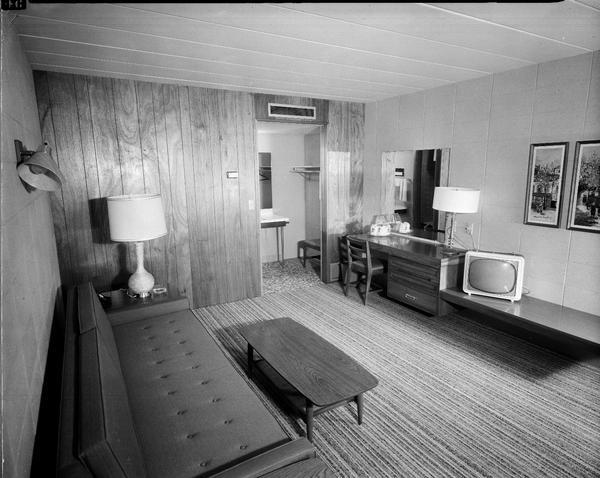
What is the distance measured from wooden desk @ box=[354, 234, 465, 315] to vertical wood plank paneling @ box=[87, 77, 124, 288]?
8.97 feet

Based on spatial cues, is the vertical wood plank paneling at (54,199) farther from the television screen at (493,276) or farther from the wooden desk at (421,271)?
the television screen at (493,276)

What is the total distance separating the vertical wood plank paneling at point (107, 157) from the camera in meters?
3.41

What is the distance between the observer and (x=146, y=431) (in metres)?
1.69

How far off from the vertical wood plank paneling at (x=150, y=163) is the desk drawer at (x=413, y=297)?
250cm

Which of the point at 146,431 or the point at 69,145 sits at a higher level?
the point at 69,145

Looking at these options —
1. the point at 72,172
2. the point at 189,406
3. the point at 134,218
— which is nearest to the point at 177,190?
the point at 72,172

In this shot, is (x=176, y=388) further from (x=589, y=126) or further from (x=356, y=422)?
(x=589, y=126)

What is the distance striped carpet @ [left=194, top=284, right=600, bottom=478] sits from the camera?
1.98 meters

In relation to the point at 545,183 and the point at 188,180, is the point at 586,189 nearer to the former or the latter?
the point at 545,183

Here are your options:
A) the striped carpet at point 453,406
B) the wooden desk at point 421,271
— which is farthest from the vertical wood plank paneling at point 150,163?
the wooden desk at point 421,271

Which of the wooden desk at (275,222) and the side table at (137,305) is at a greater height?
the wooden desk at (275,222)

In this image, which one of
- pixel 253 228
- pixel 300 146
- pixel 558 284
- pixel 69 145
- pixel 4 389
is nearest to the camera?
pixel 4 389

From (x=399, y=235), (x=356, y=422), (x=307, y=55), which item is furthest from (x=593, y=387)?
(x=307, y=55)

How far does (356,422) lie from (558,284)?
2117 millimetres
